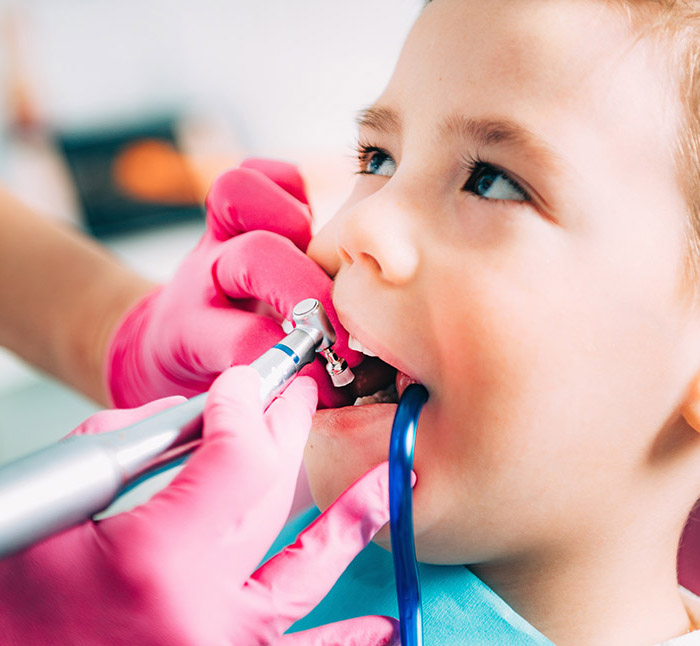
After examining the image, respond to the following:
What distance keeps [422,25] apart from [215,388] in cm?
45

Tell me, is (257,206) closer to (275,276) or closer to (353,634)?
(275,276)

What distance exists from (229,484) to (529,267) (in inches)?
13.0

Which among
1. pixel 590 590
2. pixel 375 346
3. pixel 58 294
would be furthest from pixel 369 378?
pixel 58 294

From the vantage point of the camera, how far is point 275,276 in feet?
2.77

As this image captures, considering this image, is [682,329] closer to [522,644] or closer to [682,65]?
[682,65]

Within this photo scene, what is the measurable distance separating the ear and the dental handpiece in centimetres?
46

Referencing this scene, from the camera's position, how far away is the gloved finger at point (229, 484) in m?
0.54

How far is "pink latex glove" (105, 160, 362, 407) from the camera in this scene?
33.1 inches

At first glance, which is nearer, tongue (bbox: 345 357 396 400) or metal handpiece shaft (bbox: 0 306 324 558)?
metal handpiece shaft (bbox: 0 306 324 558)

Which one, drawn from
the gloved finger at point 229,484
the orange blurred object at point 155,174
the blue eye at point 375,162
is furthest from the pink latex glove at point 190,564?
the orange blurred object at point 155,174

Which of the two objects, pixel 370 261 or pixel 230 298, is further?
pixel 230 298

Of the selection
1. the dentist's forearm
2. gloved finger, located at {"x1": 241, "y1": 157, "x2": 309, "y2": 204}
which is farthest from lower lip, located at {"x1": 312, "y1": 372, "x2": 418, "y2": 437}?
the dentist's forearm

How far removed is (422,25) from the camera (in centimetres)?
78

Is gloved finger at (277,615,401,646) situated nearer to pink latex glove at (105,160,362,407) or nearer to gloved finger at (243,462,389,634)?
gloved finger at (243,462,389,634)
